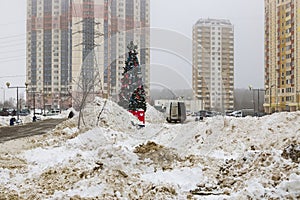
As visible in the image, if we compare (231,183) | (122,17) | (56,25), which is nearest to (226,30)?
(122,17)

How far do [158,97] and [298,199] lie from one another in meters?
8.16

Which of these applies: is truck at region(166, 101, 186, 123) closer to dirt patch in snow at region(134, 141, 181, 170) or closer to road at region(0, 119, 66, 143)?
dirt patch in snow at region(134, 141, 181, 170)

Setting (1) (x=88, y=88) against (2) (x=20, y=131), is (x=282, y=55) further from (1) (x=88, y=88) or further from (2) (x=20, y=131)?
(2) (x=20, y=131)

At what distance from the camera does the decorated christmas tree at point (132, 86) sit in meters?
15.2

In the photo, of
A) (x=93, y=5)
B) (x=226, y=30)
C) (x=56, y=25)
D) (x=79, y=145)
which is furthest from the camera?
(x=56, y=25)

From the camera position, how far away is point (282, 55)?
37.7 meters

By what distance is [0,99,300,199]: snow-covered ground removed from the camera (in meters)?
6.09

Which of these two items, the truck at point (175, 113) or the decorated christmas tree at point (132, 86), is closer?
the decorated christmas tree at point (132, 86)

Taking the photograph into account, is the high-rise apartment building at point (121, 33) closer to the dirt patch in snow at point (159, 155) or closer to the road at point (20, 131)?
the dirt patch in snow at point (159, 155)

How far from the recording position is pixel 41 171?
770 cm

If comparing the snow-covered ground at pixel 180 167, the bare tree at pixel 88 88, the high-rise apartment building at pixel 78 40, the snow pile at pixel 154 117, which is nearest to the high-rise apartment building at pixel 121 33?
the high-rise apartment building at pixel 78 40

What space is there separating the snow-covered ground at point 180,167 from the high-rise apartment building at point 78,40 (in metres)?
5.03

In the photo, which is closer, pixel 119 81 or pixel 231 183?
pixel 231 183

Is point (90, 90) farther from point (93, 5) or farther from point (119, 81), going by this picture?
point (93, 5)
